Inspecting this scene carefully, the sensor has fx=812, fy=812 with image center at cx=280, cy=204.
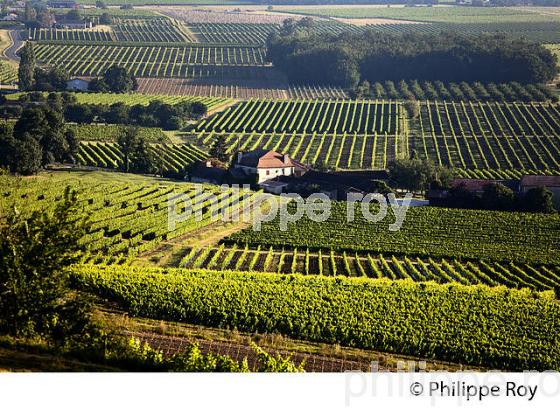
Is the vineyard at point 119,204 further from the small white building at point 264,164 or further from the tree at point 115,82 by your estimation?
the tree at point 115,82

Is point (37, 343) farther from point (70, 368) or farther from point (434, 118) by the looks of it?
point (434, 118)

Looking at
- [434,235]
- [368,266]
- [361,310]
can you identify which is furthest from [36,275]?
[434,235]

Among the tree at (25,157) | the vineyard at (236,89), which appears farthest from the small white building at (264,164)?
the vineyard at (236,89)

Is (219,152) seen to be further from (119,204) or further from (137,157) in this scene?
(119,204)

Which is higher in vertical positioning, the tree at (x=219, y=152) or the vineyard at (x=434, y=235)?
the vineyard at (x=434, y=235)

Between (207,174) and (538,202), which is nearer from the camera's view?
(538,202)

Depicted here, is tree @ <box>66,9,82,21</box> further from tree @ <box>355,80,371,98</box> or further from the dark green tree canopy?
tree @ <box>355,80,371,98</box>
